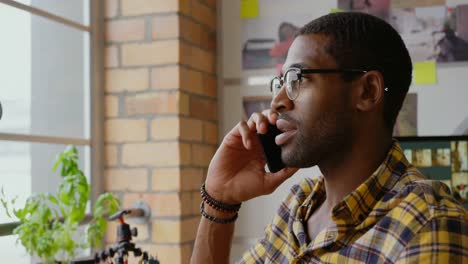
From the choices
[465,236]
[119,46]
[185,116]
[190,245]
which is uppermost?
[119,46]

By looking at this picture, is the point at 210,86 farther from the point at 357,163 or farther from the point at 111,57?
the point at 357,163

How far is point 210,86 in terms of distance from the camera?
2.67 metres

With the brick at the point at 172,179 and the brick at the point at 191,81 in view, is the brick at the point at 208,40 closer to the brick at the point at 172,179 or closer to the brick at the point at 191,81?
the brick at the point at 191,81

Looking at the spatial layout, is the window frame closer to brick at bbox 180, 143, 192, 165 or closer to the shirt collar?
brick at bbox 180, 143, 192, 165

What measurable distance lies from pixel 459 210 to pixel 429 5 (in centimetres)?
153

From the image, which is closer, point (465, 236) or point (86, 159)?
point (465, 236)

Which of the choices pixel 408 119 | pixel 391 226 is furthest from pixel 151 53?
pixel 391 226

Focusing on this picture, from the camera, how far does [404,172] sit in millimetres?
1229

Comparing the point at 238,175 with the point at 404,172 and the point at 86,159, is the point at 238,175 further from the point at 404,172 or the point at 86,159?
the point at 86,159

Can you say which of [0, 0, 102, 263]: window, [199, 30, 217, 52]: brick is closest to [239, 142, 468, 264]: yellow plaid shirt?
[0, 0, 102, 263]: window

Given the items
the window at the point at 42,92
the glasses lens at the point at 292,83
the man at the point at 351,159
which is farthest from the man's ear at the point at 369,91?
the window at the point at 42,92

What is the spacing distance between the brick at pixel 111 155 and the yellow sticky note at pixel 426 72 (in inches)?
43.1

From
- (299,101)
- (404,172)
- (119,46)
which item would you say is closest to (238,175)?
(299,101)

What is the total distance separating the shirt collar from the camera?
1.20 meters
